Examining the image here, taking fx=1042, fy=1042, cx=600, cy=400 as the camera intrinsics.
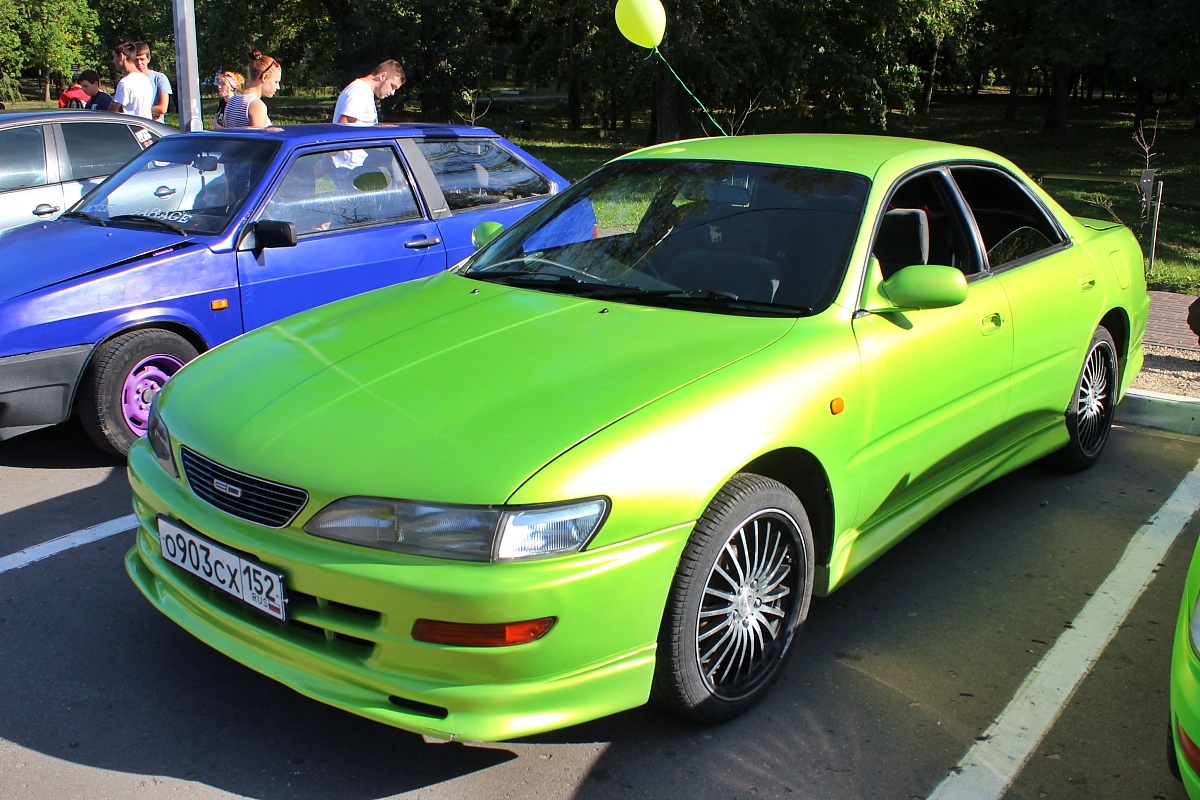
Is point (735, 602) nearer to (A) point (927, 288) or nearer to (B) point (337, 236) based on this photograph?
(A) point (927, 288)

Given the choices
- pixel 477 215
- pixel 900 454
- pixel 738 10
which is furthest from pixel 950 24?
pixel 900 454

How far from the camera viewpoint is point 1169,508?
4738 millimetres

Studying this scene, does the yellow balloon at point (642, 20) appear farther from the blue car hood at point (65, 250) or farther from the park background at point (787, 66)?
the park background at point (787, 66)

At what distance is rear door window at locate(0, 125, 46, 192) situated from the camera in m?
7.31

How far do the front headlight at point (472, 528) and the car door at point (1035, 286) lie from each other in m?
2.37

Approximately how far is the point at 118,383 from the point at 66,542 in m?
0.97

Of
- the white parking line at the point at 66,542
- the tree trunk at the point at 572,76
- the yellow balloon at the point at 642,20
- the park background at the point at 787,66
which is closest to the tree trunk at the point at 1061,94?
the park background at the point at 787,66

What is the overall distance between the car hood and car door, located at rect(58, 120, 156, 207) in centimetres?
492

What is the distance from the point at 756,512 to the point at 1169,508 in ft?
9.36

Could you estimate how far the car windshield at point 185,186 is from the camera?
540 centimetres

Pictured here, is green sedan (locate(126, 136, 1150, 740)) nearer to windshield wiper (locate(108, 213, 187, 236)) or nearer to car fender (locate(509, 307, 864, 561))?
car fender (locate(509, 307, 864, 561))

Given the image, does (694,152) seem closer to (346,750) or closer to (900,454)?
(900,454)

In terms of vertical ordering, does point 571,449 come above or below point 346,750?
above

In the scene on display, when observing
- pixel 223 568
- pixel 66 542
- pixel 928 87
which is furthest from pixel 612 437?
pixel 928 87
